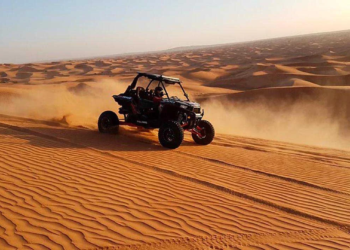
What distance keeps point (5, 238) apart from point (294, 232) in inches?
135

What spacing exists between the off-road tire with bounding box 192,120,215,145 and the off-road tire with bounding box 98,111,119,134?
240 cm

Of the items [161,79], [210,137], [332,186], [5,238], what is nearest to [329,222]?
[332,186]

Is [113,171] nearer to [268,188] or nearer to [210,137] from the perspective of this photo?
[268,188]

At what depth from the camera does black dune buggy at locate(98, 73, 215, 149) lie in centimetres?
834

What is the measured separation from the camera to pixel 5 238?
365 cm

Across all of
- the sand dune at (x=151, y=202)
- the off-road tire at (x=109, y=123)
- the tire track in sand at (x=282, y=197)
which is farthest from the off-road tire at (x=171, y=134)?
the off-road tire at (x=109, y=123)

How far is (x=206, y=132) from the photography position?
9.11 m

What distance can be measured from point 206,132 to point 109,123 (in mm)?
2808

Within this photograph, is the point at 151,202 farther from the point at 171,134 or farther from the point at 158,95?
the point at 158,95

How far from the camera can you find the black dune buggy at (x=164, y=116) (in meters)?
8.34

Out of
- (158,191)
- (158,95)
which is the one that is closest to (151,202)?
(158,191)

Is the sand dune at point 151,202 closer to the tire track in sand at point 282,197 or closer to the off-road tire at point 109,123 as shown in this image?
the tire track in sand at point 282,197

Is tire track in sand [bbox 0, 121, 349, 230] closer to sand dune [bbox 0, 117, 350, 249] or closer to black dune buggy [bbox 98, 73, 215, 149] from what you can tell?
sand dune [bbox 0, 117, 350, 249]

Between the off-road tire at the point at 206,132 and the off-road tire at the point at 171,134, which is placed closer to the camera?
the off-road tire at the point at 171,134
